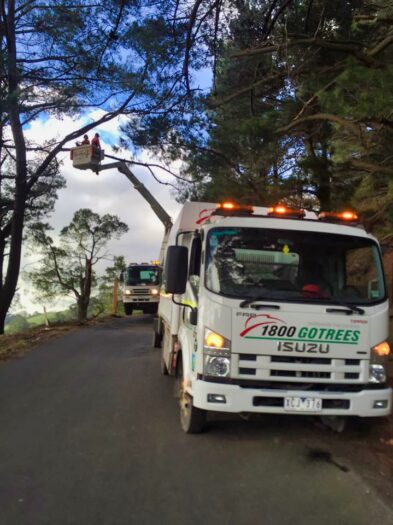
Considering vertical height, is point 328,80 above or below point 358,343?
above

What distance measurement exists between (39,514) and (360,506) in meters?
2.47

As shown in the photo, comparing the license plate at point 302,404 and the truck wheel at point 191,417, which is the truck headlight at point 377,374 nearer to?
the license plate at point 302,404

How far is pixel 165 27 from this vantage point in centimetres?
756

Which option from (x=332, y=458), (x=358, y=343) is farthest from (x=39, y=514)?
(x=358, y=343)

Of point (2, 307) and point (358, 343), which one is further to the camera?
point (2, 307)

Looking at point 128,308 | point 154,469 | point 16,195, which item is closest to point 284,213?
point 154,469

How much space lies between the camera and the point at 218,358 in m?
5.03

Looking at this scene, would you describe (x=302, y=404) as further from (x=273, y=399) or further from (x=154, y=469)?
(x=154, y=469)

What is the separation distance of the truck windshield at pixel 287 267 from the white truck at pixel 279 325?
11 millimetres

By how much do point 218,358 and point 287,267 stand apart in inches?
51.3

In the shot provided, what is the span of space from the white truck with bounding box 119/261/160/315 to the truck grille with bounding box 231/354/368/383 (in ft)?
66.6

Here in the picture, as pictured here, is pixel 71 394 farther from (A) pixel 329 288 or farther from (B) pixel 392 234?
(B) pixel 392 234

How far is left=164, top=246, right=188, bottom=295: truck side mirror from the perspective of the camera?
5.53 metres

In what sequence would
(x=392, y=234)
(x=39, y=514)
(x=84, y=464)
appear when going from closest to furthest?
1. (x=39, y=514)
2. (x=84, y=464)
3. (x=392, y=234)
